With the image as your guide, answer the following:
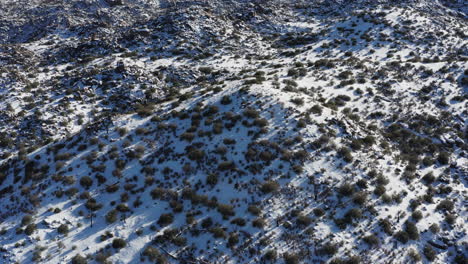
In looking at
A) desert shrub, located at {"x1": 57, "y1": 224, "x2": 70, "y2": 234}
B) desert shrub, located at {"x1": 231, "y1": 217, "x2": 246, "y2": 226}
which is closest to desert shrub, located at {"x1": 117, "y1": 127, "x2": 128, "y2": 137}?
desert shrub, located at {"x1": 57, "y1": 224, "x2": 70, "y2": 234}

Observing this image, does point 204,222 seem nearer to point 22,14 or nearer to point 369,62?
point 369,62

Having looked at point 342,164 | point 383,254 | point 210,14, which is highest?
point 210,14

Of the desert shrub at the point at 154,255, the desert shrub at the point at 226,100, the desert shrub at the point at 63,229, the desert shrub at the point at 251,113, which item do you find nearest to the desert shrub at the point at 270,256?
the desert shrub at the point at 154,255

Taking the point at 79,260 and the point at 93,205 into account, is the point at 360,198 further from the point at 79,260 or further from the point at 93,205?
the point at 93,205

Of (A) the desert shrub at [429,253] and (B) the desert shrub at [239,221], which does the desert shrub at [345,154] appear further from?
(B) the desert shrub at [239,221]

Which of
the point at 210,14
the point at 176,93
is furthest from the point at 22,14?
the point at 176,93

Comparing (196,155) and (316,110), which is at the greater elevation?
(316,110)

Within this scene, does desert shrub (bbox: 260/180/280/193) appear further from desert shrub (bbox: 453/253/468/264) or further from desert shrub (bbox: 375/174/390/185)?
desert shrub (bbox: 453/253/468/264)

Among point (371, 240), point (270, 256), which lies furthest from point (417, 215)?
point (270, 256)
